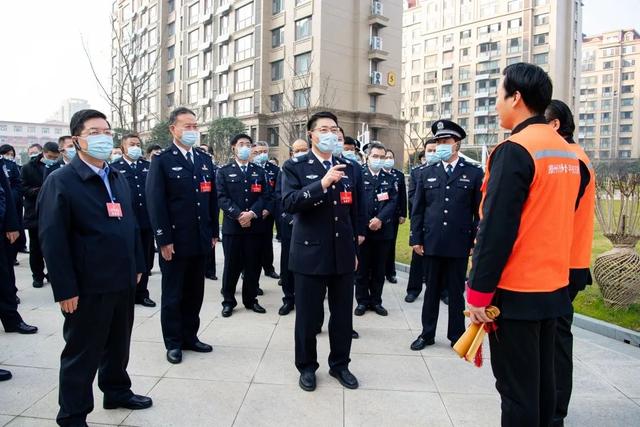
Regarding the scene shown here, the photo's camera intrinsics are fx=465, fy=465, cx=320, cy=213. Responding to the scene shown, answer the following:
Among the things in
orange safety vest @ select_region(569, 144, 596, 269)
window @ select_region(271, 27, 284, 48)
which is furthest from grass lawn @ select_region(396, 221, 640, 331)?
window @ select_region(271, 27, 284, 48)

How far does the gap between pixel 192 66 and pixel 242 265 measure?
39.0m

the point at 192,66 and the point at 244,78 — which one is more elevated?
the point at 192,66

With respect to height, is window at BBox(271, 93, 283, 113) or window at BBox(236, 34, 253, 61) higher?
window at BBox(236, 34, 253, 61)

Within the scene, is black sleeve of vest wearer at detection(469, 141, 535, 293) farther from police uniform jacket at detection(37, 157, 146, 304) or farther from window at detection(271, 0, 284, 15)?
window at detection(271, 0, 284, 15)

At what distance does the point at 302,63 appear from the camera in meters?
31.3

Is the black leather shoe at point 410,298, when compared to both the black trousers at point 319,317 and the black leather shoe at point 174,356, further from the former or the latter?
the black leather shoe at point 174,356

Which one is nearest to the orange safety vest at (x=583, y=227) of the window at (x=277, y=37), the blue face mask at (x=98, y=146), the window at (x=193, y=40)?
the blue face mask at (x=98, y=146)

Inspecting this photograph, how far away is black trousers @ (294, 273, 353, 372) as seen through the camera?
3652 mm

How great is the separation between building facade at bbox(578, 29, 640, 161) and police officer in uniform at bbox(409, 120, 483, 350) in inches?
2901

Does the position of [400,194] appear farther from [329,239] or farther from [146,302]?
[146,302]

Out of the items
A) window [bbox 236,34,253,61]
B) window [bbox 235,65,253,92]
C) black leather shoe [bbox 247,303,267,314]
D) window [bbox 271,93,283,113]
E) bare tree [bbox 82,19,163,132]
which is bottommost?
black leather shoe [bbox 247,303,267,314]

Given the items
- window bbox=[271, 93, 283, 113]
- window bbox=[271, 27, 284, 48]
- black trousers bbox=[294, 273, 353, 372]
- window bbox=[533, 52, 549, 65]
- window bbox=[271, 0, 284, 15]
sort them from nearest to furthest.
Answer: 1. black trousers bbox=[294, 273, 353, 372]
2. window bbox=[271, 93, 283, 113]
3. window bbox=[271, 27, 284, 48]
4. window bbox=[271, 0, 284, 15]
5. window bbox=[533, 52, 549, 65]

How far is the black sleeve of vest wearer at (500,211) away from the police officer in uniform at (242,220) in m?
3.74

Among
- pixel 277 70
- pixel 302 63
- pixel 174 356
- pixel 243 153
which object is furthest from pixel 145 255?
pixel 277 70
